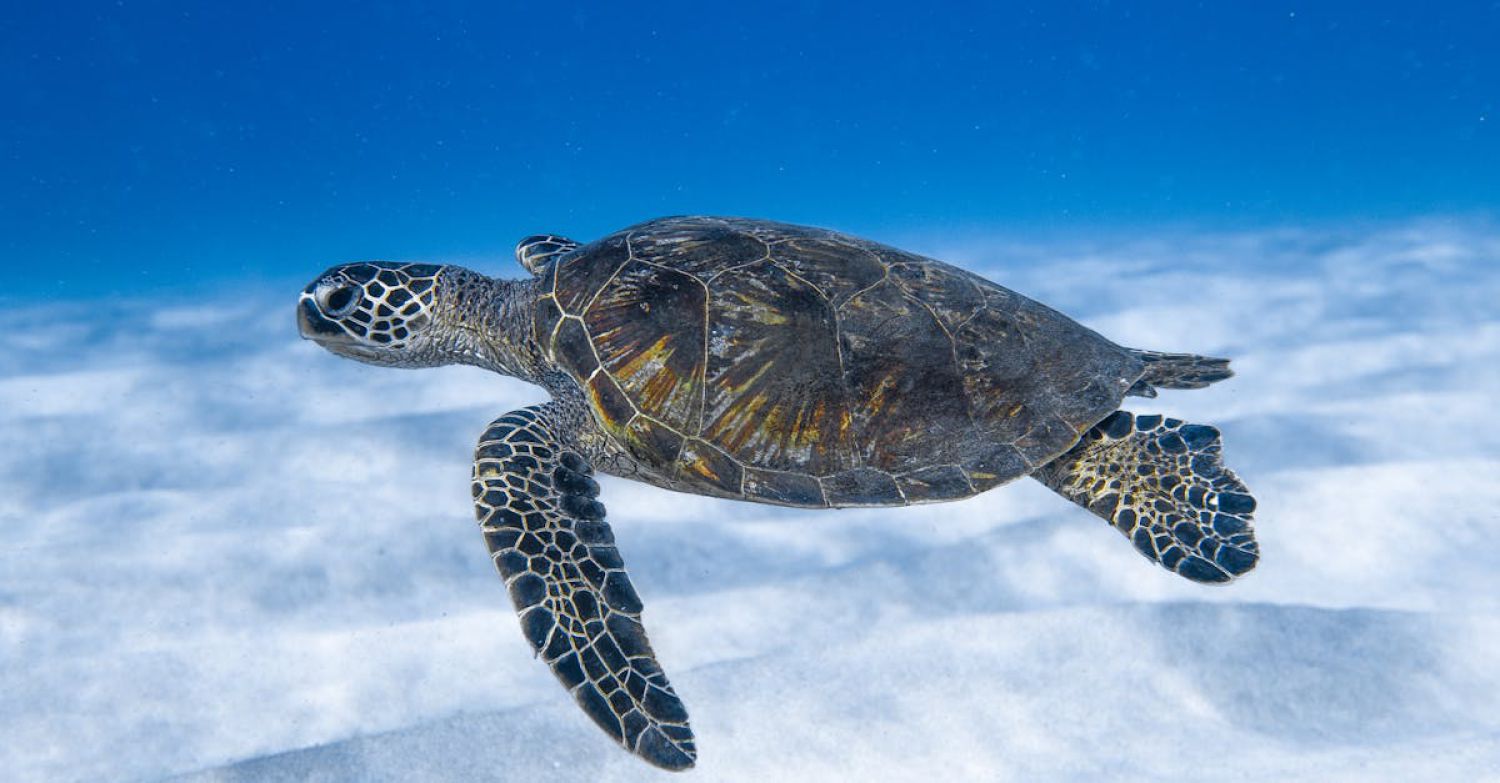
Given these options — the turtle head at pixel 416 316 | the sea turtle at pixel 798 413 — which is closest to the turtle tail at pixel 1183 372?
the sea turtle at pixel 798 413

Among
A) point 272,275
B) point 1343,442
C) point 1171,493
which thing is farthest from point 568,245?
point 272,275

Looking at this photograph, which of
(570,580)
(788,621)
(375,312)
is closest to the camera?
A: (570,580)

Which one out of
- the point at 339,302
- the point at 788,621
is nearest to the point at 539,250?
the point at 339,302

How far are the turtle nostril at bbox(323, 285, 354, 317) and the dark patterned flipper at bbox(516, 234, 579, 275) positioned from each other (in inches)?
36.6

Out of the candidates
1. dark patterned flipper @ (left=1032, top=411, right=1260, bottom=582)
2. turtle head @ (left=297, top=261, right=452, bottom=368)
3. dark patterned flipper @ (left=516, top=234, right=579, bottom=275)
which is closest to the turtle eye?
turtle head @ (left=297, top=261, right=452, bottom=368)

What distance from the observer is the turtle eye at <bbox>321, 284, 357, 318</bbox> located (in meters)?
3.55

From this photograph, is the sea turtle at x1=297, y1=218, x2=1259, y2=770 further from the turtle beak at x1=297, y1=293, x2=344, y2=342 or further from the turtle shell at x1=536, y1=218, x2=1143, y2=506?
the turtle beak at x1=297, y1=293, x2=344, y2=342

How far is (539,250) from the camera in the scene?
4293 mm

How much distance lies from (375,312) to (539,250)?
0.97m

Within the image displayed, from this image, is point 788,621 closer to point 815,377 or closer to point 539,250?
point 815,377

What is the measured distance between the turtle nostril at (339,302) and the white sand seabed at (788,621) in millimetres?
1145

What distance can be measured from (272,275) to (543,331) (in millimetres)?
14901

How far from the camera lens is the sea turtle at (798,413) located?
2830mm

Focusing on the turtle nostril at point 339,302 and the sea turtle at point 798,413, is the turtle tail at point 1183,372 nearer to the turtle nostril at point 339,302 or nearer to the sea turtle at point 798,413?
the sea turtle at point 798,413
